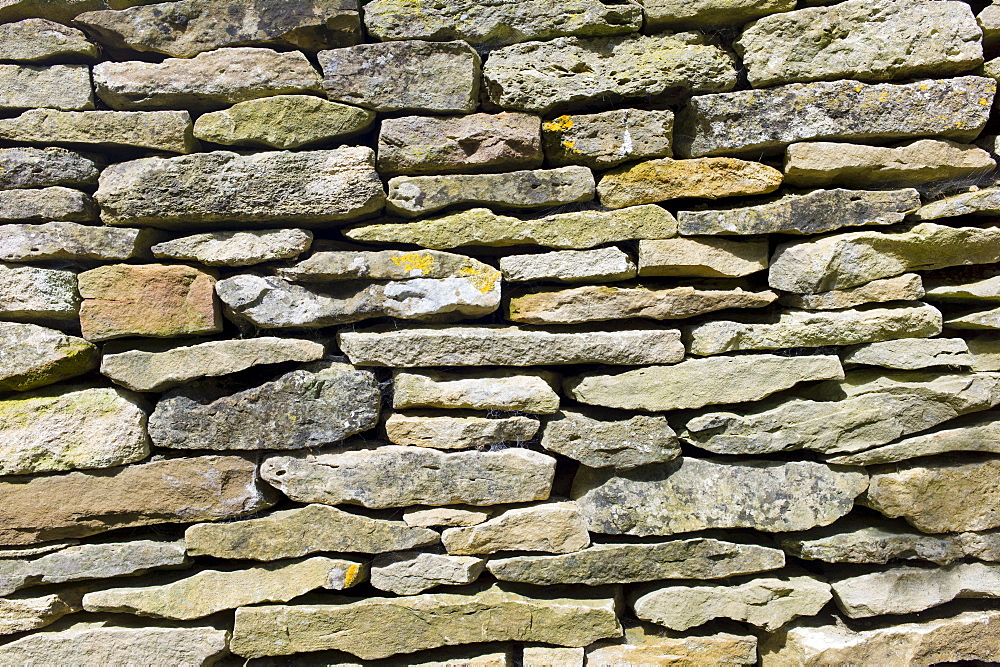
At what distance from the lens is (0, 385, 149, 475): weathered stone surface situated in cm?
225

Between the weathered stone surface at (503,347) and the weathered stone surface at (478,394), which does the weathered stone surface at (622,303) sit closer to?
the weathered stone surface at (503,347)

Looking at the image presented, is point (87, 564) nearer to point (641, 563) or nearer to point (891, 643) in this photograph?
point (641, 563)

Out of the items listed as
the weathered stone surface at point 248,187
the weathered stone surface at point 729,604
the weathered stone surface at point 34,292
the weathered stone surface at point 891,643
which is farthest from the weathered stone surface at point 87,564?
the weathered stone surface at point 891,643

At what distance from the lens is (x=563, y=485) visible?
246cm

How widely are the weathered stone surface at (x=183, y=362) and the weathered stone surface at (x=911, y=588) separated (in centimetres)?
235

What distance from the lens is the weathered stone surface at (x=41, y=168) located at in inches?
88.3

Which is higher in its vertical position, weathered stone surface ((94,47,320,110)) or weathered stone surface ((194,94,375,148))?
weathered stone surface ((94,47,320,110))

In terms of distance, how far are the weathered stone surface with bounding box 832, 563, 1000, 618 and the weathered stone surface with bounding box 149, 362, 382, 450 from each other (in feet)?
6.50

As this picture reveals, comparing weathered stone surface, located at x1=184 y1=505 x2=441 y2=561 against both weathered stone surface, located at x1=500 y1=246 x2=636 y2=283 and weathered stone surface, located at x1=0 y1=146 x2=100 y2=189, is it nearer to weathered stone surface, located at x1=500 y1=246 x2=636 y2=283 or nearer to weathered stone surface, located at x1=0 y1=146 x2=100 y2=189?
weathered stone surface, located at x1=500 y1=246 x2=636 y2=283

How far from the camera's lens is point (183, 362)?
2.24 m

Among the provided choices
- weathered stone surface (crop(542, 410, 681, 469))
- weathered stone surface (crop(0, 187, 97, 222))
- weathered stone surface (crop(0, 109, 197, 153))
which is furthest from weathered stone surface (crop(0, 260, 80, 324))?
weathered stone surface (crop(542, 410, 681, 469))

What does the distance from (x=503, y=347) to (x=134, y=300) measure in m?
1.34

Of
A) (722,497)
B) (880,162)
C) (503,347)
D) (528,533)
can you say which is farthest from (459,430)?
(880,162)

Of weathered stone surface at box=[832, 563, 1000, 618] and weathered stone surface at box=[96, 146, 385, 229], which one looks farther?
weathered stone surface at box=[832, 563, 1000, 618]
